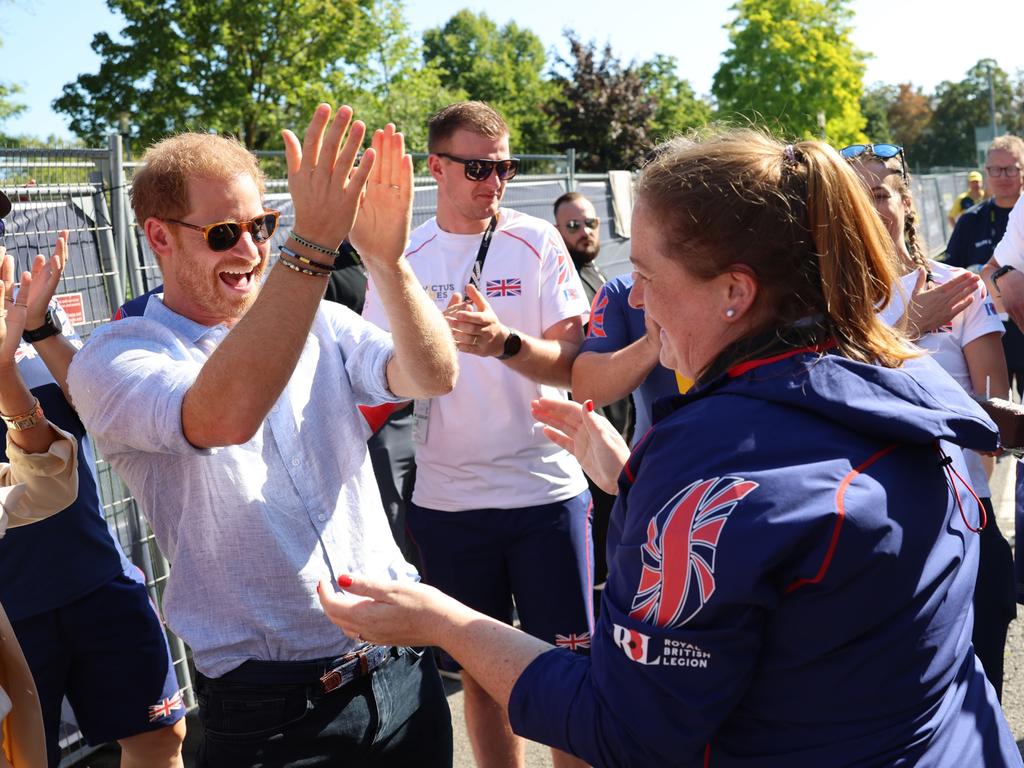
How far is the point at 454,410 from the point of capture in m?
3.79

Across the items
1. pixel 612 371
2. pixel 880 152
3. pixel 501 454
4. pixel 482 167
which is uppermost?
pixel 482 167

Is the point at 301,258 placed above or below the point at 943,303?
above

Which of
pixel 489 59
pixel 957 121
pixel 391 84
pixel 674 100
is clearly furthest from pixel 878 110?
pixel 391 84

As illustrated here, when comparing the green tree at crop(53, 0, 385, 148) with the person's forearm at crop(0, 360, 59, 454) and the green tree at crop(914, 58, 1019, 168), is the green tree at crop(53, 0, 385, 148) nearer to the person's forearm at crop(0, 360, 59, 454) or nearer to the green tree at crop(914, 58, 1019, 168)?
the person's forearm at crop(0, 360, 59, 454)

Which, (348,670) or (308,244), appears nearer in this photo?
(308,244)

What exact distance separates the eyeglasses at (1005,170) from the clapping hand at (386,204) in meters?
6.70

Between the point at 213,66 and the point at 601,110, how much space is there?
1263 centimetres

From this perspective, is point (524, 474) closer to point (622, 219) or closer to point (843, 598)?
point (843, 598)

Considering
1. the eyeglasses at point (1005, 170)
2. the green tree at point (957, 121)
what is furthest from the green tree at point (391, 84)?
the green tree at point (957, 121)

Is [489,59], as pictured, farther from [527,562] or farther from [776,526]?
[776,526]

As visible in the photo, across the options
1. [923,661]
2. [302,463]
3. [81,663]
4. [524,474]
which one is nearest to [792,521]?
[923,661]

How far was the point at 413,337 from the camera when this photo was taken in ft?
7.57

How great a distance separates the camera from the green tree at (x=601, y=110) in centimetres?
3209

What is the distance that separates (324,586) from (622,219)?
10.4 metres
